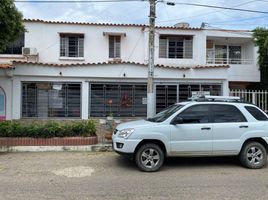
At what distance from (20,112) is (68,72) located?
3122mm

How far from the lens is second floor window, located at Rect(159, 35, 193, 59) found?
24750 millimetres

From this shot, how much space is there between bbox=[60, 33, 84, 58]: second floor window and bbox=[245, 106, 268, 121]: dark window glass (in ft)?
52.3

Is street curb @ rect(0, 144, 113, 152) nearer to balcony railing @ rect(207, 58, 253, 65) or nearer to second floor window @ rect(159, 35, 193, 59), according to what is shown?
second floor window @ rect(159, 35, 193, 59)

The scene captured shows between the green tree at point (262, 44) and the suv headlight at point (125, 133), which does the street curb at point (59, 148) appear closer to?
the suv headlight at point (125, 133)

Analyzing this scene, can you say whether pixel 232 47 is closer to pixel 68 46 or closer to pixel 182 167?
pixel 68 46

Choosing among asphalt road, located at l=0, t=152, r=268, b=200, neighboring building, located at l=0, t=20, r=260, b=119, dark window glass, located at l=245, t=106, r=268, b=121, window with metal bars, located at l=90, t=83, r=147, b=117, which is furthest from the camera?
window with metal bars, located at l=90, t=83, r=147, b=117

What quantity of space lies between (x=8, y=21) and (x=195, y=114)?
29.9 feet

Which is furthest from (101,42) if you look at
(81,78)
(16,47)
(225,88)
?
(225,88)

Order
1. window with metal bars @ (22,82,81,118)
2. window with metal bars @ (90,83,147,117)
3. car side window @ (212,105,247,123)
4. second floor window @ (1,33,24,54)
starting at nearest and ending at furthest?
car side window @ (212,105,247,123), window with metal bars @ (22,82,81,118), window with metal bars @ (90,83,147,117), second floor window @ (1,33,24,54)

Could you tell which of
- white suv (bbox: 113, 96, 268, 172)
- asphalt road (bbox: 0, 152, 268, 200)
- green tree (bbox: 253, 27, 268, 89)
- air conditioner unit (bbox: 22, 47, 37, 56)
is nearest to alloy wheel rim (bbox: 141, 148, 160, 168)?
white suv (bbox: 113, 96, 268, 172)

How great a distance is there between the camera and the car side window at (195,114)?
933 centimetres

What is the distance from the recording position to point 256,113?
974 cm

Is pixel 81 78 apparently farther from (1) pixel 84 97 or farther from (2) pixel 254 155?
(2) pixel 254 155

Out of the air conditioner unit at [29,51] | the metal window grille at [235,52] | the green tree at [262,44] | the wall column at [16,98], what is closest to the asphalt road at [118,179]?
the wall column at [16,98]
